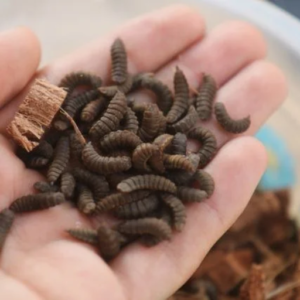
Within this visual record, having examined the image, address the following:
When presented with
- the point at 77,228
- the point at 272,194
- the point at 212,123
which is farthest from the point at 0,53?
the point at 272,194

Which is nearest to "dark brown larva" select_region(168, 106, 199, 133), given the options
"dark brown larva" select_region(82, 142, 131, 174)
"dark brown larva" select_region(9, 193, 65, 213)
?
"dark brown larva" select_region(82, 142, 131, 174)

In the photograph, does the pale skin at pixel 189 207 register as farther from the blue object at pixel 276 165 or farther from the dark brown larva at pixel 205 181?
the blue object at pixel 276 165

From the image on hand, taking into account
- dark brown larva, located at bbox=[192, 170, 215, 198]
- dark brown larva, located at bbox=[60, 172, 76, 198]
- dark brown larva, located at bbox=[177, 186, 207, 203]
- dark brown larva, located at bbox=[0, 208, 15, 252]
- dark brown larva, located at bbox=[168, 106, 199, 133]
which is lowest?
dark brown larva, located at bbox=[0, 208, 15, 252]

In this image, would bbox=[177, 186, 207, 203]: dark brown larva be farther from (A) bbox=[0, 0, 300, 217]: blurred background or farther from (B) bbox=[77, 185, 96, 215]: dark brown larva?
(A) bbox=[0, 0, 300, 217]: blurred background

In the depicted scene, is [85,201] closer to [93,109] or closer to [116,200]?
[116,200]


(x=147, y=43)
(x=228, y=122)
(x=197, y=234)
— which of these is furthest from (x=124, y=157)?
(x=147, y=43)

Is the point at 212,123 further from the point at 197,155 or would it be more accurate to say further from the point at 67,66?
the point at 67,66
